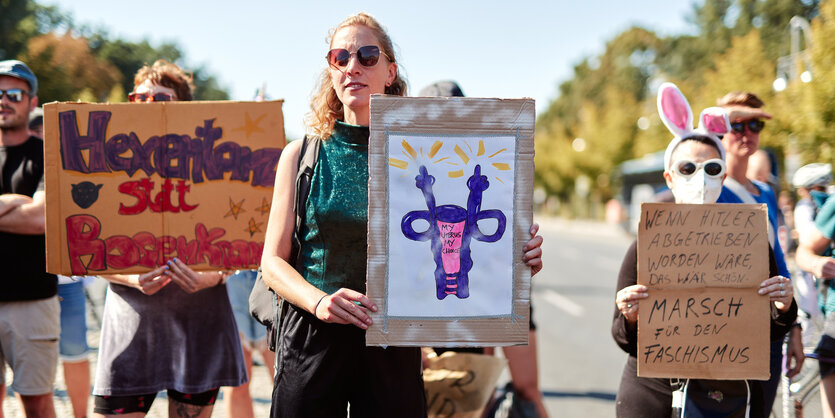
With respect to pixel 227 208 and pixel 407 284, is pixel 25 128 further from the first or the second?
pixel 407 284

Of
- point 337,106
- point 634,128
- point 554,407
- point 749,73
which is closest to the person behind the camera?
point 337,106

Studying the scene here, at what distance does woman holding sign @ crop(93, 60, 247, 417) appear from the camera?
2.73m

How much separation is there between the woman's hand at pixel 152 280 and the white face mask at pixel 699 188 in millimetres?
2005

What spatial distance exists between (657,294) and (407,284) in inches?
39.5

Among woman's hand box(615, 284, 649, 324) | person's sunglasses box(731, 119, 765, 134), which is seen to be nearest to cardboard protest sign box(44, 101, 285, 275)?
woman's hand box(615, 284, 649, 324)

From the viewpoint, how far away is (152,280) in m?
2.67

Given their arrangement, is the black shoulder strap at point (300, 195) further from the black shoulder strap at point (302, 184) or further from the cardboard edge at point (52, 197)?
the cardboard edge at point (52, 197)

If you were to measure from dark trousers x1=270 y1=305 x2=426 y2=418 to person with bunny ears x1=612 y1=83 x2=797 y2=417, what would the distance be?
91 cm

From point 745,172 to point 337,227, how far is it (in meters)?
2.01

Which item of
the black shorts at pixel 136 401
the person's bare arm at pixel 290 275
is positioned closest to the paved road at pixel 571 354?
the black shorts at pixel 136 401

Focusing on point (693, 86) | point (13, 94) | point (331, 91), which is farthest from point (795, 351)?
point (693, 86)

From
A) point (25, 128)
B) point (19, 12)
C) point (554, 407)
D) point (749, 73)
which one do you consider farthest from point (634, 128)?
point (25, 128)

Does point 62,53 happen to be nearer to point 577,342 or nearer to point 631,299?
point 577,342

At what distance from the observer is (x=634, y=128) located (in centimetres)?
4469
